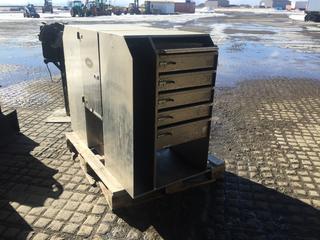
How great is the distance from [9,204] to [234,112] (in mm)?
Answer: 4375

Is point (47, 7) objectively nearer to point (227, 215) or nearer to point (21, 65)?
point (21, 65)

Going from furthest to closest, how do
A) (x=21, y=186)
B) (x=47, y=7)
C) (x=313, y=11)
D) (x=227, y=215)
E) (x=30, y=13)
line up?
1. (x=47, y=7)
2. (x=30, y=13)
3. (x=313, y=11)
4. (x=21, y=186)
5. (x=227, y=215)

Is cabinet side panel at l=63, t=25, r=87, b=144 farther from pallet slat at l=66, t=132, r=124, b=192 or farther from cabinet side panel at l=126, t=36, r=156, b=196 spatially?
cabinet side panel at l=126, t=36, r=156, b=196

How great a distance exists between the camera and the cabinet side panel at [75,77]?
381 centimetres

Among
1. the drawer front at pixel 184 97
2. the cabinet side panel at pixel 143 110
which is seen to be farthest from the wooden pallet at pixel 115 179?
the drawer front at pixel 184 97

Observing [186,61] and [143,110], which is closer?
[143,110]

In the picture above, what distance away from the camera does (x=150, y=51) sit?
2.62 m

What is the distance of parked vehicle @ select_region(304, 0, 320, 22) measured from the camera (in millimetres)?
33341

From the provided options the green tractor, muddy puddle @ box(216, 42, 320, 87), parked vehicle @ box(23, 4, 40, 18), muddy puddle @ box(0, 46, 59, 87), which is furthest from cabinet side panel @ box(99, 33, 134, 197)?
parked vehicle @ box(23, 4, 40, 18)

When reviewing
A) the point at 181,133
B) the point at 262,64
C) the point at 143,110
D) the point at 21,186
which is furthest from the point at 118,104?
the point at 262,64

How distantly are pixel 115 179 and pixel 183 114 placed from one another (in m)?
1.02

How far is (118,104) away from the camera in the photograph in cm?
293

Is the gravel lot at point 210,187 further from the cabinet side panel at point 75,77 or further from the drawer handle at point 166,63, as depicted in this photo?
the drawer handle at point 166,63

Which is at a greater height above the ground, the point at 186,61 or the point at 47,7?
the point at 186,61
